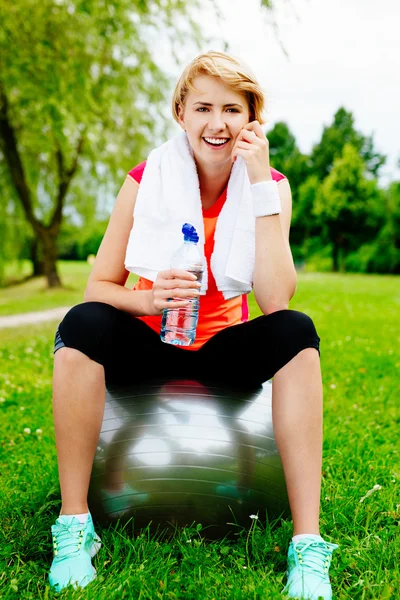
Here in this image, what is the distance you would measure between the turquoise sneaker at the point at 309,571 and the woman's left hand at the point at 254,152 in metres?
1.31

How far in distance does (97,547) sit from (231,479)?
537 millimetres

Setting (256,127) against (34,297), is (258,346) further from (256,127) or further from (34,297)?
(34,297)

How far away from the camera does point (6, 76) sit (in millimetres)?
9609

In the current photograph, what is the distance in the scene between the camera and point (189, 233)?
2.38 metres

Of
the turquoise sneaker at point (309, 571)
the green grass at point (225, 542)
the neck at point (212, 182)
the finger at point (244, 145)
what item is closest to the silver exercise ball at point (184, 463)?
the green grass at point (225, 542)

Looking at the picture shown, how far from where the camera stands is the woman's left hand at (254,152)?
7.97 feet

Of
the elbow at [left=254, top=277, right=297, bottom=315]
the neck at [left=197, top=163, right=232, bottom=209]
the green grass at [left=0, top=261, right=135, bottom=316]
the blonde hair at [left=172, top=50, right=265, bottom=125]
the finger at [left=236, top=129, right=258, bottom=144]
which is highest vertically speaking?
the blonde hair at [left=172, top=50, right=265, bottom=125]

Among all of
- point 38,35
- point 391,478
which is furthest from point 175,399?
point 38,35

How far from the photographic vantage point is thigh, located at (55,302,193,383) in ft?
7.32

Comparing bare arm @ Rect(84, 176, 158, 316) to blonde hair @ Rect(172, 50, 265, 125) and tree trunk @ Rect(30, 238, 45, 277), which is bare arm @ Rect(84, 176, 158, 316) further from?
tree trunk @ Rect(30, 238, 45, 277)

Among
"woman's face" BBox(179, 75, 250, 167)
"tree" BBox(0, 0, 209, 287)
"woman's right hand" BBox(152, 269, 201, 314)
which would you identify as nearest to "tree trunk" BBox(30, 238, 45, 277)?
"tree" BBox(0, 0, 209, 287)

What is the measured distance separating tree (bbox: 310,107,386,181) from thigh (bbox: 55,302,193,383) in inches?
1416

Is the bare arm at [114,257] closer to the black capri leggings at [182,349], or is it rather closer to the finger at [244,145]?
the black capri leggings at [182,349]

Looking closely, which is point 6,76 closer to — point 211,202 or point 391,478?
point 211,202
